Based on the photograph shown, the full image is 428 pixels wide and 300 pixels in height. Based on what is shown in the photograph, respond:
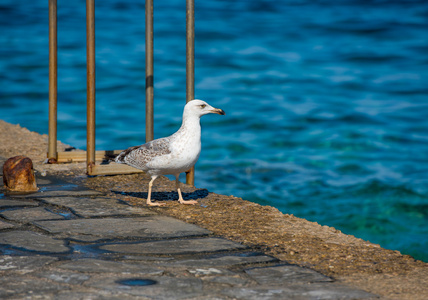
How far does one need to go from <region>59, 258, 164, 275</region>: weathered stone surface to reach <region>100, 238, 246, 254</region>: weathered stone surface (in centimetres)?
27

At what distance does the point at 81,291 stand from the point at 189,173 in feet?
10.9

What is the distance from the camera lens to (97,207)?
5.36m

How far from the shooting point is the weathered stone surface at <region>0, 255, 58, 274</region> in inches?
148

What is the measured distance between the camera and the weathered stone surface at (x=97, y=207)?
5.18 m

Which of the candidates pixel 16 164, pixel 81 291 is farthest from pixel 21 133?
pixel 81 291

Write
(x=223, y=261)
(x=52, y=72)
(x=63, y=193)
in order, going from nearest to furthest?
(x=223, y=261), (x=63, y=193), (x=52, y=72)

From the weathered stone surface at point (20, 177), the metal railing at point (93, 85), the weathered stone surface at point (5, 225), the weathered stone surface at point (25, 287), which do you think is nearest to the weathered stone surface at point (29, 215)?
the weathered stone surface at point (5, 225)

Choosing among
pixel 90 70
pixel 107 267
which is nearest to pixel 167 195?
pixel 90 70

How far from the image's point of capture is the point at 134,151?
233 inches

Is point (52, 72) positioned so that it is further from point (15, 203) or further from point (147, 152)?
point (15, 203)

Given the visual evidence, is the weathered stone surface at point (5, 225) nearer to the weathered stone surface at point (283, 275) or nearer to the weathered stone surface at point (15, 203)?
the weathered stone surface at point (15, 203)

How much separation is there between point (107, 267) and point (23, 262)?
51cm

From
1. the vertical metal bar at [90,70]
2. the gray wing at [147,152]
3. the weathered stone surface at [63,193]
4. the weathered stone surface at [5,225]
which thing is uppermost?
the vertical metal bar at [90,70]

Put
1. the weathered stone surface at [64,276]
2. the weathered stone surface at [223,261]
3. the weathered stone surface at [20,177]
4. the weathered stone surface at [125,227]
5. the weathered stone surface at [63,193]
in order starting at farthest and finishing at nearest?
the weathered stone surface at [20,177] < the weathered stone surface at [63,193] < the weathered stone surface at [125,227] < the weathered stone surface at [223,261] < the weathered stone surface at [64,276]
